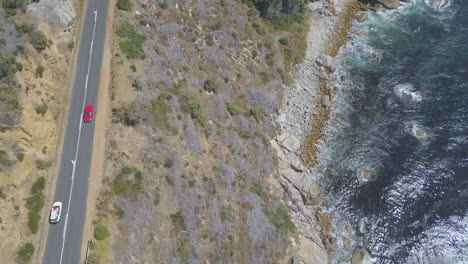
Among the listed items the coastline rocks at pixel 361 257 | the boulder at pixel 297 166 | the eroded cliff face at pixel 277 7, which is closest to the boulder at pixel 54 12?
the eroded cliff face at pixel 277 7

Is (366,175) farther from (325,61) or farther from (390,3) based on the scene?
(390,3)

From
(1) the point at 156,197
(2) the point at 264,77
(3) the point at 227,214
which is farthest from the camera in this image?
(2) the point at 264,77

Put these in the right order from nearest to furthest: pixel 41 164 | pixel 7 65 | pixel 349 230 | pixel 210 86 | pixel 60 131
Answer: pixel 41 164, pixel 7 65, pixel 60 131, pixel 349 230, pixel 210 86

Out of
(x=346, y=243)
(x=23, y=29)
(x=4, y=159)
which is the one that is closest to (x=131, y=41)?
(x=23, y=29)

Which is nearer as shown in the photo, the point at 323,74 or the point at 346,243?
the point at 346,243

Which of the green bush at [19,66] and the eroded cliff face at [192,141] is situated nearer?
the eroded cliff face at [192,141]

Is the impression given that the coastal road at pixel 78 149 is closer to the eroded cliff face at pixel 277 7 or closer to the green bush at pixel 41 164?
the green bush at pixel 41 164
